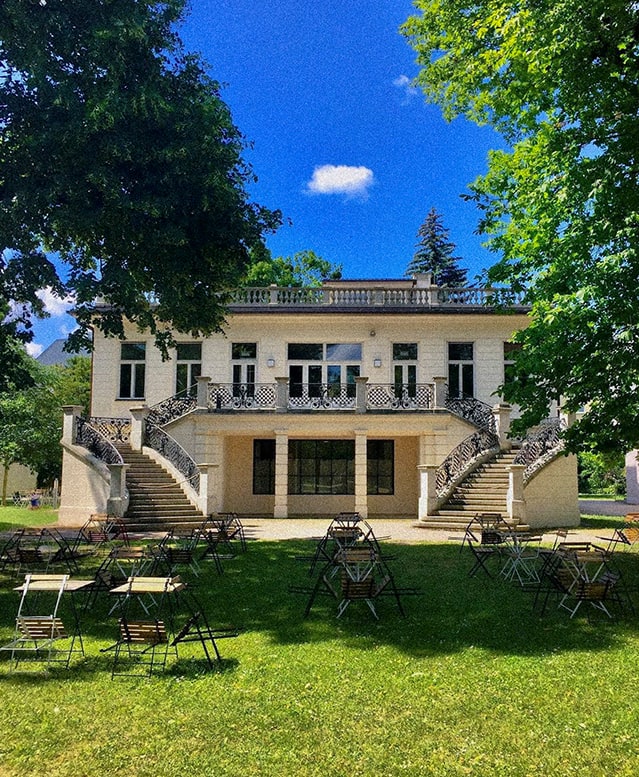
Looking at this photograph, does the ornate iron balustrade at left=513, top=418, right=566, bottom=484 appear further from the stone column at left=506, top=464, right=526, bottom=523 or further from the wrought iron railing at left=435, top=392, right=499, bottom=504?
the wrought iron railing at left=435, top=392, right=499, bottom=504

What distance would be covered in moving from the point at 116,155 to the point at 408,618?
8932 mm

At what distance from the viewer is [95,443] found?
61.1ft

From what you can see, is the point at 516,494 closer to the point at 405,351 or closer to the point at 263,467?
the point at 405,351

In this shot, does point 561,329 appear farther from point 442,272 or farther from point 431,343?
point 442,272

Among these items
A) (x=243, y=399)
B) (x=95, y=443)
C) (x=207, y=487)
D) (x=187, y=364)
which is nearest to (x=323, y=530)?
(x=207, y=487)

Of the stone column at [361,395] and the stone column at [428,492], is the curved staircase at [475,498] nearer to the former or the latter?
the stone column at [428,492]

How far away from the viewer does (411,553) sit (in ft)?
41.5

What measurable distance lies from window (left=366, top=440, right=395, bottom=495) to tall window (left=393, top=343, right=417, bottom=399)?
2.33 metres

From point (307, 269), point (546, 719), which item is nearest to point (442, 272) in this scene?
point (307, 269)

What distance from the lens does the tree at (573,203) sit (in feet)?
28.7

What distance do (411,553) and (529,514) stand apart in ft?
21.2

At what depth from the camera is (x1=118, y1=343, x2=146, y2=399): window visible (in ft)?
74.7

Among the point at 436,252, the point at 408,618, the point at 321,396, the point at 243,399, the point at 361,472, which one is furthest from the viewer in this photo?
the point at 436,252

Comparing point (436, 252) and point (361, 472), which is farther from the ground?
point (436, 252)
